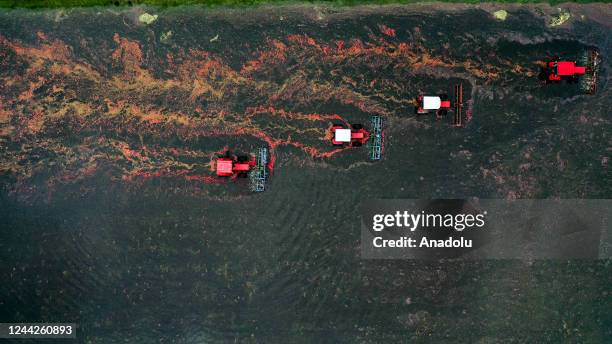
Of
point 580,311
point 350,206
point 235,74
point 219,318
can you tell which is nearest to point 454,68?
point 350,206

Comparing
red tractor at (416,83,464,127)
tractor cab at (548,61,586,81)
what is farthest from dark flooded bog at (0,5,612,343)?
tractor cab at (548,61,586,81)

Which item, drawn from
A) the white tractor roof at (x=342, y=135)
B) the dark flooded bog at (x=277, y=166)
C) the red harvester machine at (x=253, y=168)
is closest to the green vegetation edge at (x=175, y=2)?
the dark flooded bog at (x=277, y=166)

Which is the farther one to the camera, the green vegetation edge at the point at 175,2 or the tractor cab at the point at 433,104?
the green vegetation edge at the point at 175,2

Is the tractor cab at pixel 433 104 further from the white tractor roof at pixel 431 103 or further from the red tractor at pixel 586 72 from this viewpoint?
the red tractor at pixel 586 72

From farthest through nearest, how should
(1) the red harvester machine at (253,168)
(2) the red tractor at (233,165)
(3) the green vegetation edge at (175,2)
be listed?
1. (3) the green vegetation edge at (175,2)
2. (1) the red harvester machine at (253,168)
3. (2) the red tractor at (233,165)

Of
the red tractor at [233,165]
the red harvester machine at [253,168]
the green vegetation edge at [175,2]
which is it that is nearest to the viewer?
the red tractor at [233,165]

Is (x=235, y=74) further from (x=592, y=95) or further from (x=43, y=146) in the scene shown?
(x=592, y=95)

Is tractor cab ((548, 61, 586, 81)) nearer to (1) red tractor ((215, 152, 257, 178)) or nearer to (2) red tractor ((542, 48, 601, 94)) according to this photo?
(2) red tractor ((542, 48, 601, 94))
